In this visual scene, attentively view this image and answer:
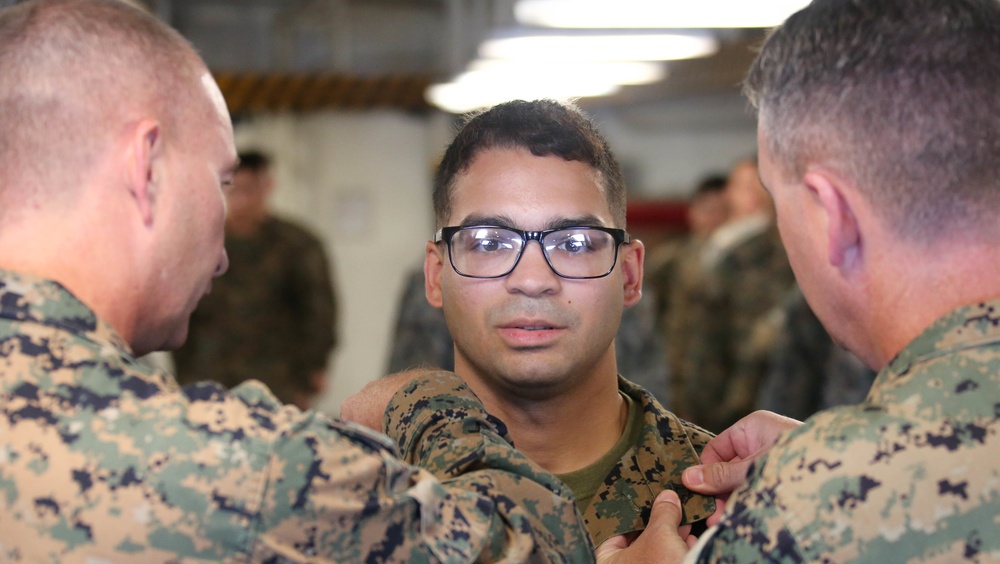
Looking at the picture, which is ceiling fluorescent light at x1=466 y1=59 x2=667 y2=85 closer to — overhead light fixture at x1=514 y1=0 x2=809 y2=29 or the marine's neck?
overhead light fixture at x1=514 y1=0 x2=809 y2=29

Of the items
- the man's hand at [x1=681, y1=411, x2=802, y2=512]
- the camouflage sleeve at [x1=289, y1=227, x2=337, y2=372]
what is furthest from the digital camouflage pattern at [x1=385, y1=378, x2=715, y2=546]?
the camouflage sleeve at [x1=289, y1=227, x2=337, y2=372]

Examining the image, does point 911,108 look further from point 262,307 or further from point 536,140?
point 262,307

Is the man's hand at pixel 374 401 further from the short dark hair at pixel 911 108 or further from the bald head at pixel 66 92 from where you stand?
the short dark hair at pixel 911 108

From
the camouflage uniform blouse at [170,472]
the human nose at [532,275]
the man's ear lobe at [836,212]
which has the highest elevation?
the man's ear lobe at [836,212]

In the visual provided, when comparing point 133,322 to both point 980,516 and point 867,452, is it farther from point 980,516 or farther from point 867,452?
point 980,516

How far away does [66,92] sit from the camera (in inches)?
63.2

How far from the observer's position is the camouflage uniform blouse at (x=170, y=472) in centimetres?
144

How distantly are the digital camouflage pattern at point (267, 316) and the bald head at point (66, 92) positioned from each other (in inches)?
227

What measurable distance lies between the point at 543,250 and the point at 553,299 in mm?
94

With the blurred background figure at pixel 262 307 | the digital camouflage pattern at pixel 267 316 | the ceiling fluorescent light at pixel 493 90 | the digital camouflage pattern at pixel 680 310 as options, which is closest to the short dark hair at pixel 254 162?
the blurred background figure at pixel 262 307

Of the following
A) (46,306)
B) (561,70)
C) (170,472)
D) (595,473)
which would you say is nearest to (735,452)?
(595,473)

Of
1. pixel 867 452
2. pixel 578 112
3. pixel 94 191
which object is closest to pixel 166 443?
pixel 94 191

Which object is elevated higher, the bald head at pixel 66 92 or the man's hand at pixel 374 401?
the bald head at pixel 66 92

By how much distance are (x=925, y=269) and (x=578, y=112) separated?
38.4 inches
